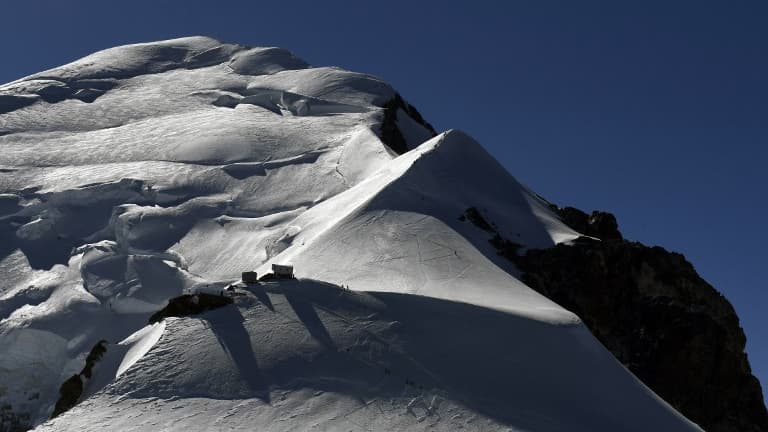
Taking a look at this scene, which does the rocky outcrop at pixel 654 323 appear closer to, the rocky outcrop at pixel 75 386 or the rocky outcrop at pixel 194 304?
A: the rocky outcrop at pixel 194 304

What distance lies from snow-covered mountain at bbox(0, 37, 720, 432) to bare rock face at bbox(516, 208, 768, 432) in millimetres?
1505

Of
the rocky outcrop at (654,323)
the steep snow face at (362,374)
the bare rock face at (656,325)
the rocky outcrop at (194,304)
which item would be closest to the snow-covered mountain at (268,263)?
the steep snow face at (362,374)

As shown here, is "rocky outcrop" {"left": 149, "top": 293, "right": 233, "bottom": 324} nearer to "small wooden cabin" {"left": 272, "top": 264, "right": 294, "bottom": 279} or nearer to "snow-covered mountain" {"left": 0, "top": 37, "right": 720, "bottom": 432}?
"snow-covered mountain" {"left": 0, "top": 37, "right": 720, "bottom": 432}

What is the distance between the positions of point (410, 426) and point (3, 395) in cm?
1959

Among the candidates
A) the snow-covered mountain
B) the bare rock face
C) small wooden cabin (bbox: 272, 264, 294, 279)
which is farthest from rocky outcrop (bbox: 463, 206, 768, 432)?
small wooden cabin (bbox: 272, 264, 294, 279)

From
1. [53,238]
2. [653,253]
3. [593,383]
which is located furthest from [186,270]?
[593,383]

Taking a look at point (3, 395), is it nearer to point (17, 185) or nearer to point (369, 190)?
point (369, 190)

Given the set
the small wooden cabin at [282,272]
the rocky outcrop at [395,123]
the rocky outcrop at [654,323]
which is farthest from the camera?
the rocky outcrop at [395,123]

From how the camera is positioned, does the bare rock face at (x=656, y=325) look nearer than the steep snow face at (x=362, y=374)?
No

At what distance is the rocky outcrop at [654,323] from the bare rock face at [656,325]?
0.13 feet

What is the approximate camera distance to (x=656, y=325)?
40.8 metres

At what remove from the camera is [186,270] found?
43.5 m

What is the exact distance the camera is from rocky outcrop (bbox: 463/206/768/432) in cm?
3988

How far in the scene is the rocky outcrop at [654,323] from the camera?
39875mm
